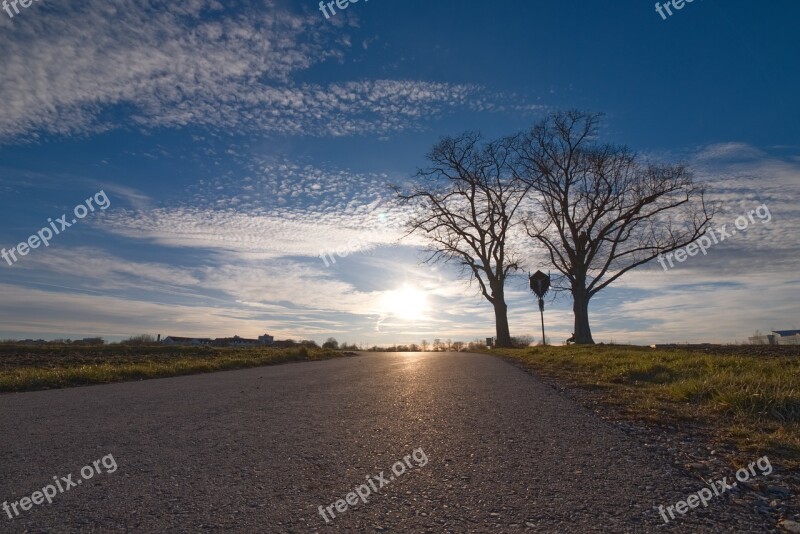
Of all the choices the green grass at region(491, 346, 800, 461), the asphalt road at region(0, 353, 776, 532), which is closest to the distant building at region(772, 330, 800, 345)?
the green grass at region(491, 346, 800, 461)

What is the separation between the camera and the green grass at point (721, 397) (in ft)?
13.9

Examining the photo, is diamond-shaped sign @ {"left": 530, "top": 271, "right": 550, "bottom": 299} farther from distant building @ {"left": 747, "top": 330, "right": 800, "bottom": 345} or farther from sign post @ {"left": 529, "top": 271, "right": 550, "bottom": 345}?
distant building @ {"left": 747, "top": 330, "right": 800, "bottom": 345}

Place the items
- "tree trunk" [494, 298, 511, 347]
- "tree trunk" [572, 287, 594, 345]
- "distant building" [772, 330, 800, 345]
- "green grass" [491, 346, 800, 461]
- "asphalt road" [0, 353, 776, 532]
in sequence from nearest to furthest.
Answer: "asphalt road" [0, 353, 776, 532]
"green grass" [491, 346, 800, 461]
"distant building" [772, 330, 800, 345]
"tree trunk" [572, 287, 594, 345]
"tree trunk" [494, 298, 511, 347]

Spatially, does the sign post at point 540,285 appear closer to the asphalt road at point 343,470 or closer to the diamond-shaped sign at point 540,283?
the diamond-shaped sign at point 540,283

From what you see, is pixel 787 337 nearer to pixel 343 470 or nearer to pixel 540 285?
pixel 540 285

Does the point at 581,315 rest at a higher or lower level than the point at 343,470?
higher

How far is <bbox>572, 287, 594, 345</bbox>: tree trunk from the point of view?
81.4 feet

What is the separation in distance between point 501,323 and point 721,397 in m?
25.0

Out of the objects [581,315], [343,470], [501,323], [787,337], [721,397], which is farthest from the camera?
[501,323]

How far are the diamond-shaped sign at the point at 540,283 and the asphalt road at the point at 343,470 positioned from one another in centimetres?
2072

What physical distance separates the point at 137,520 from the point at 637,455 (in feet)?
10.6

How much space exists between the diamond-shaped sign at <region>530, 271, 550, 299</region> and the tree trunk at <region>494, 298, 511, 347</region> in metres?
3.69

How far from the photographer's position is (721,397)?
5.50 meters

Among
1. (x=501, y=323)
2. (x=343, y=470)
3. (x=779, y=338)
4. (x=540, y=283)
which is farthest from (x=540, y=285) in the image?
(x=343, y=470)
